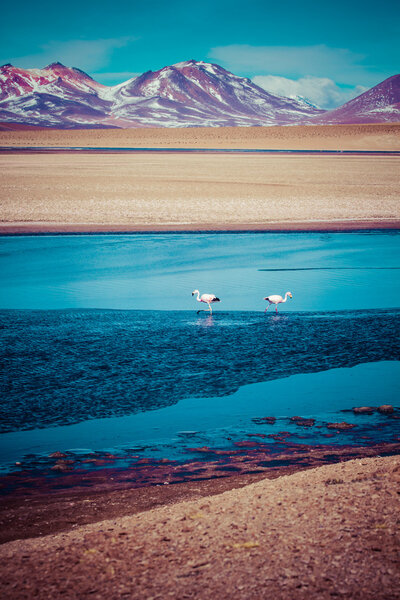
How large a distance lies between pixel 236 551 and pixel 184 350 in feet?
15.9

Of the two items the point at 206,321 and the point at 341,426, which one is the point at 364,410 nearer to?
the point at 341,426

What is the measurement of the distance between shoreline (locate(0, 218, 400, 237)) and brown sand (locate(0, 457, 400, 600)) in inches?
594

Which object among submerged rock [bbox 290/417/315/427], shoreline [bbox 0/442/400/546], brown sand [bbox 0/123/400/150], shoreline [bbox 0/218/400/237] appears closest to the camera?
shoreline [bbox 0/442/400/546]

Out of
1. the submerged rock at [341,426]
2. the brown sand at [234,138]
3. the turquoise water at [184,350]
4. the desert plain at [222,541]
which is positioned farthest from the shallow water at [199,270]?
the brown sand at [234,138]

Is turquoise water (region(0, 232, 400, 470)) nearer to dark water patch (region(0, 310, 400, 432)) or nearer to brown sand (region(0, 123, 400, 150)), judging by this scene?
dark water patch (region(0, 310, 400, 432))

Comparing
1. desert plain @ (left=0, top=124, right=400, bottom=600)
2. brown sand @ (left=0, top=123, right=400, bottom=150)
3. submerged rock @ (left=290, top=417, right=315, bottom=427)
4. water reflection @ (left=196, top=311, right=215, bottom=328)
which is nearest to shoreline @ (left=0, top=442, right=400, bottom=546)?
desert plain @ (left=0, top=124, right=400, bottom=600)

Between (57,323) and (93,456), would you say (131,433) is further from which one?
(57,323)

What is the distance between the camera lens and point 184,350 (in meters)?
8.41

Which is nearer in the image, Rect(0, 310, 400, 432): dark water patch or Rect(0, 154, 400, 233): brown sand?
Rect(0, 310, 400, 432): dark water patch

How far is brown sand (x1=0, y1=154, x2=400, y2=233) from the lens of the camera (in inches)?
813

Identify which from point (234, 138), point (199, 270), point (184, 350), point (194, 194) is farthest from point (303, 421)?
point (234, 138)

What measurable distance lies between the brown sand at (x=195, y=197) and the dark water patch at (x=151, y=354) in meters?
10.0

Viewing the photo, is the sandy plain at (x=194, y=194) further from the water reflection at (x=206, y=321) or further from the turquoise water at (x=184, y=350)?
the water reflection at (x=206, y=321)

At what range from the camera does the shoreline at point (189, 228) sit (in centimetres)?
1884
